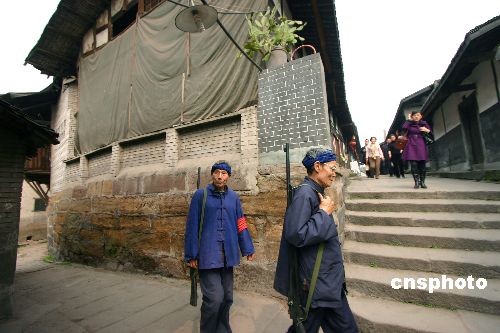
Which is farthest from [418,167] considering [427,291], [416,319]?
[416,319]

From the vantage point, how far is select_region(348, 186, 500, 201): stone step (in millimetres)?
4652

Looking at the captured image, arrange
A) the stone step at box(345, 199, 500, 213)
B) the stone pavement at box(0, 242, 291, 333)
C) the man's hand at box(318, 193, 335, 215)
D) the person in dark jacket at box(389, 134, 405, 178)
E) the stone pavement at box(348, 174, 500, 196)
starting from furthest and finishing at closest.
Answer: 1. the person in dark jacket at box(389, 134, 405, 178)
2. the stone pavement at box(348, 174, 500, 196)
3. the stone step at box(345, 199, 500, 213)
4. the stone pavement at box(0, 242, 291, 333)
5. the man's hand at box(318, 193, 335, 215)

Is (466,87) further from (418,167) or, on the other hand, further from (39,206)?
(39,206)

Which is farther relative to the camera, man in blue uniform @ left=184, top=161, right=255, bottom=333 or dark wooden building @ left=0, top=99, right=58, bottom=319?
dark wooden building @ left=0, top=99, right=58, bottom=319

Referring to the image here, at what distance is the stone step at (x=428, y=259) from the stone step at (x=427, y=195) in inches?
61.8

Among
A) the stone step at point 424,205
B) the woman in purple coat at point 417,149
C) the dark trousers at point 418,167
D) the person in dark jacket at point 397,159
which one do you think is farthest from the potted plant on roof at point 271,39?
the person in dark jacket at point 397,159

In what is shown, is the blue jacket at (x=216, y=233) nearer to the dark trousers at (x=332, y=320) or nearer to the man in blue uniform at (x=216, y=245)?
the man in blue uniform at (x=216, y=245)

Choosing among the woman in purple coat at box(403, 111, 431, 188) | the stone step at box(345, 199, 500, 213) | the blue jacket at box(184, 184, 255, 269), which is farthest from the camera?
the woman in purple coat at box(403, 111, 431, 188)

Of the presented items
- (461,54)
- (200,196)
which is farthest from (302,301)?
(461,54)

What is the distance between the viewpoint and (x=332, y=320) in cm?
195

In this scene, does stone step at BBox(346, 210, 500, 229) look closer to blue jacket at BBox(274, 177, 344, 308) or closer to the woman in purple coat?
the woman in purple coat

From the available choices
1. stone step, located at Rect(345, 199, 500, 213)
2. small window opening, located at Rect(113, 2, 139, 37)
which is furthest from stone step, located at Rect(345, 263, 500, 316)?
small window opening, located at Rect(113, 2, 139, 37)

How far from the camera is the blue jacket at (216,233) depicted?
9.12 ft

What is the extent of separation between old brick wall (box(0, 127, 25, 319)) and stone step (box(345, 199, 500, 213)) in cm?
606
